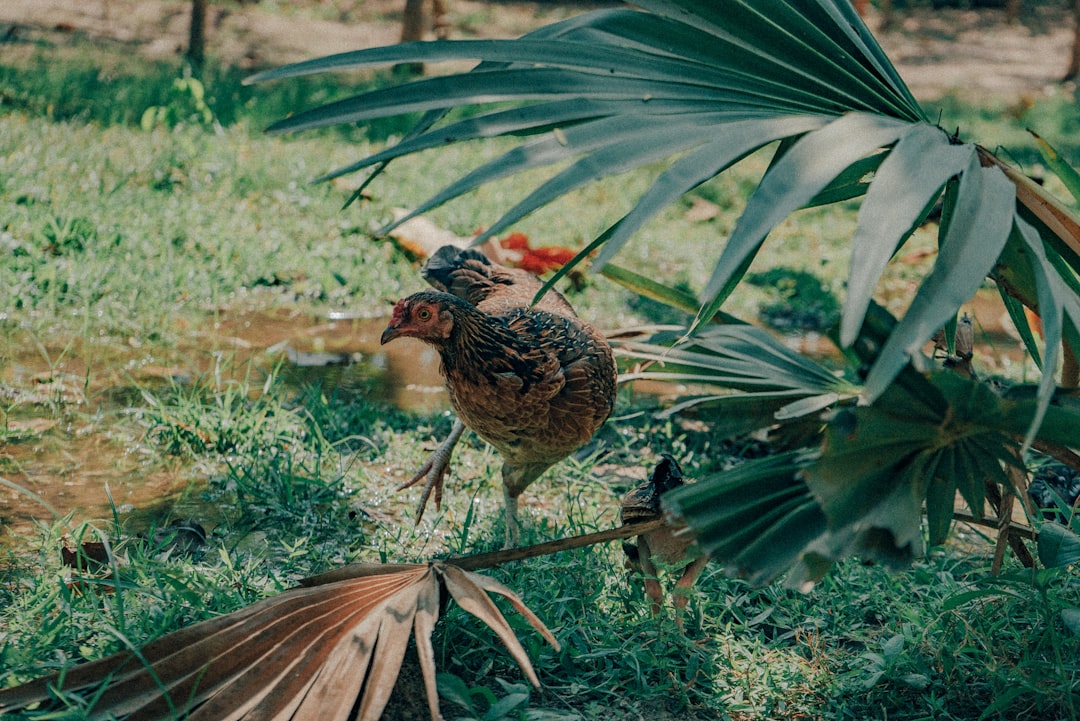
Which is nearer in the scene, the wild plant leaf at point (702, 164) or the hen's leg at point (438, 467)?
the wild plant leaf at point (702, 164)

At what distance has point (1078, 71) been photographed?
44.4 feet

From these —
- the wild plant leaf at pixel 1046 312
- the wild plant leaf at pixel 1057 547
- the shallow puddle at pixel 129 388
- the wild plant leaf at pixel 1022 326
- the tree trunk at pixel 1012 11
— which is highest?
the tree trunk at pixel 1012 11

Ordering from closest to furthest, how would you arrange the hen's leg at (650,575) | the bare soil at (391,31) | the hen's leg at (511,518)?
1. the hen's leg at (650,575)
2. the hen's leg at (511,518)
3. the bare soil at (391,31)

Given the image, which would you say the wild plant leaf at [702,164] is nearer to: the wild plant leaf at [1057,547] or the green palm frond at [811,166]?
the green palm frond at [811,166]

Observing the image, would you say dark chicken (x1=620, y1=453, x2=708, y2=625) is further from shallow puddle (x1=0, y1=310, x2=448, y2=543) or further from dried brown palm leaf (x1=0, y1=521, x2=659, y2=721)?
shallow puddle (x1=0, y1=310, x2=448, y2=543)

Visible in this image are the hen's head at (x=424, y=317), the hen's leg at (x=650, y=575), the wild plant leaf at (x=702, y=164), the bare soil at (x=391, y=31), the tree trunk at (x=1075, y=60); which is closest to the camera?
the wild plant leaf at (x=702, y=164)

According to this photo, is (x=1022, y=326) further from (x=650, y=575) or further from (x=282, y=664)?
(x=282, y=664)

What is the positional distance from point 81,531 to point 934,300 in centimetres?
230

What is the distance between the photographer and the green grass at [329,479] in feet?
8.77

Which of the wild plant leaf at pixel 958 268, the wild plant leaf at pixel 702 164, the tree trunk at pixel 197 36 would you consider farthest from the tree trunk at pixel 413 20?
the wild plant leaf at pixel 958 268

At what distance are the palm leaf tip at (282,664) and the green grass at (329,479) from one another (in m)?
0.10

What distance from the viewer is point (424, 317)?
2.98 meters

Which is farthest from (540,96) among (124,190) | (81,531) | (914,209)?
(124,190)

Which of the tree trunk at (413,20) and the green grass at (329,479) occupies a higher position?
the tree trunk at (413,20)
